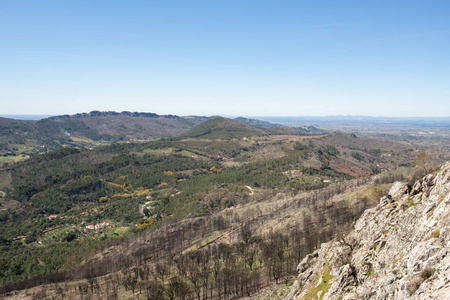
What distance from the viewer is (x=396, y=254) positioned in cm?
3709

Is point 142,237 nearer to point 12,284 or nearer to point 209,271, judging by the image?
point 12,284

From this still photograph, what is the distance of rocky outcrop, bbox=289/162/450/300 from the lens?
27.0 meters

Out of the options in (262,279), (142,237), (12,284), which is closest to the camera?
(262,279)

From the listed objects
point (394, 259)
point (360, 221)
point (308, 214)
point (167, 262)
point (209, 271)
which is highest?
point (394, 259)

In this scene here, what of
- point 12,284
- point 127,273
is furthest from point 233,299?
point 12,284

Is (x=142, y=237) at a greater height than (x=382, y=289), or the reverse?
(x=382, y=289)

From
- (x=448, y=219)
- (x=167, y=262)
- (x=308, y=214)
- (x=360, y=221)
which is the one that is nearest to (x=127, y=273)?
(x=167, y=262)

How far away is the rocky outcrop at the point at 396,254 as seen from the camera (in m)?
27.0

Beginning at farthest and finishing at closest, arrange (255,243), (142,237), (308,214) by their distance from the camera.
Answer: (142,237) → (308,214) → (255,243)

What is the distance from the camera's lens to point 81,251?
165625 millimetres

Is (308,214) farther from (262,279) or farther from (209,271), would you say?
(209,271)

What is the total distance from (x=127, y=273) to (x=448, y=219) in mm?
138276

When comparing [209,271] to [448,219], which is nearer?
[448,219]

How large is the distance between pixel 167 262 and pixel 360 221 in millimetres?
104126
